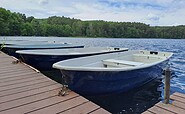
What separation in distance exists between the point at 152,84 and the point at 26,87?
4230 millimetres

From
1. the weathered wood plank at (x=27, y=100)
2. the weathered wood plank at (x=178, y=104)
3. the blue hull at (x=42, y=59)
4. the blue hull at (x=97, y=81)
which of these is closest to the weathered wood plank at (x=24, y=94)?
the weathered wood plank at (x=27, y=100)

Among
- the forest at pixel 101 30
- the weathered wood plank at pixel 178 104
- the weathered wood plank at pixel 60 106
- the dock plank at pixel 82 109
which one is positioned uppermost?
the forest at pixel 101 30

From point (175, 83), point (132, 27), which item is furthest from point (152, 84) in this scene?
point (132, 27)

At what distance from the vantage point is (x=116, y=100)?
13.4 ft

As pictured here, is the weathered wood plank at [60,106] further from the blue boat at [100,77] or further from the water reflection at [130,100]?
the water reflection at [130,100]

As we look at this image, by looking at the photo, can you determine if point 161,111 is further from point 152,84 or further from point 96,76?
point 152,84

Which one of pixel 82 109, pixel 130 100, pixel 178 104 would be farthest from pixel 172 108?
pixel 130 100

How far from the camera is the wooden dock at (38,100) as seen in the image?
228cm

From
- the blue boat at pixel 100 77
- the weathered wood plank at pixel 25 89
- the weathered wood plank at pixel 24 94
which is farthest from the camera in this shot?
the blue boat at pixel 100 77

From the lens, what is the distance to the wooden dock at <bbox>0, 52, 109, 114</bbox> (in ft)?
7.47

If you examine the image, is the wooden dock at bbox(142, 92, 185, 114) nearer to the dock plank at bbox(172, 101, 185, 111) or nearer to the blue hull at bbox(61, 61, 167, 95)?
the dock plank at bbox(172, 101, 185, 111)

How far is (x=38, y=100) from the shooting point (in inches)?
102

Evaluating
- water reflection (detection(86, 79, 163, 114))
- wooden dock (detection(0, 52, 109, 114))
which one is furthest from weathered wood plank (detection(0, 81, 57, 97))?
water reflection (detection(86, 79, 163, 114))

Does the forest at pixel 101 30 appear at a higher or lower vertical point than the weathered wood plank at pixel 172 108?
higher
